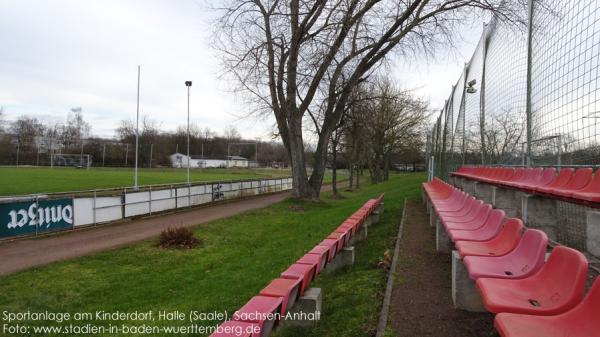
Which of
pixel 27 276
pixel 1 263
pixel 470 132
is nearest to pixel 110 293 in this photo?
→ pixel 27 276

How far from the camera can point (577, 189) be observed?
18.0 feet

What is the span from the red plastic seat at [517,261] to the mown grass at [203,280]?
4.23 feet

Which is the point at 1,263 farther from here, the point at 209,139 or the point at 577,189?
the point at 209,139

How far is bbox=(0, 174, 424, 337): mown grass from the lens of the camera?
5.57 meters

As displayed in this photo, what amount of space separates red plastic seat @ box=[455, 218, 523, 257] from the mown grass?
114 centimetres

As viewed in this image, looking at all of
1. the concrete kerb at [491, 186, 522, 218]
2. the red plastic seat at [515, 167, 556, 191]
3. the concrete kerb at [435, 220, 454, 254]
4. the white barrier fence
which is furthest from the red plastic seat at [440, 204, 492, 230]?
the white barrier fence

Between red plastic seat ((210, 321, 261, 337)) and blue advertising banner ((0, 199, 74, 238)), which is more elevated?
red plastic seat ((210, 321, 261, 337))

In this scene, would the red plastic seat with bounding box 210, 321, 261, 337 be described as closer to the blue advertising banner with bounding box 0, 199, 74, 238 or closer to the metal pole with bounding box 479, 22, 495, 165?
the metal pole with bounding box 479, 22, 495, 165

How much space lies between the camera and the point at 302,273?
4.76 m

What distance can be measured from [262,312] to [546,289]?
1.98 metres

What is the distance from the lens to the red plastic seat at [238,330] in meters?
3.17

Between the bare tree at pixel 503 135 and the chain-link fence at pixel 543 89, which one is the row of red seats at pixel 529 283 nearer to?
the chain-link fence at pixel 543 89

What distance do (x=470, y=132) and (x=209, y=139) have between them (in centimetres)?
12585

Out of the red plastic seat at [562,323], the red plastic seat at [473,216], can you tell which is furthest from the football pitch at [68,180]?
the red plastic seat at [562,323]
